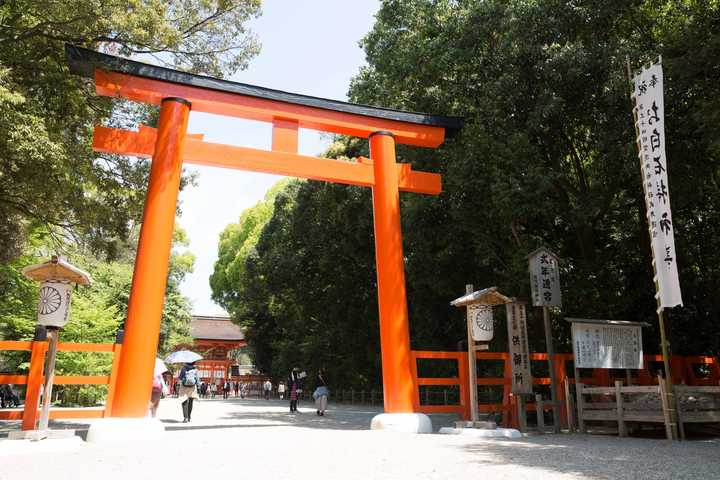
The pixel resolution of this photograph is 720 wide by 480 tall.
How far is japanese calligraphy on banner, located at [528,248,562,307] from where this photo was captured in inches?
380

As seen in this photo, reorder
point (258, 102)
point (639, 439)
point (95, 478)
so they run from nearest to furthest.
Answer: point (95, 478) → point (639, 439) → point (258, 102)

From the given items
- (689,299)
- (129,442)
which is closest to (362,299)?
(689,299)

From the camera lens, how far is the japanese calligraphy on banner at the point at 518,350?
9086 millimetres

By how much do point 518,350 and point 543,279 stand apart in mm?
1390

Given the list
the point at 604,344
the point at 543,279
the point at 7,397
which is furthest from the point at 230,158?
the point at 7,397

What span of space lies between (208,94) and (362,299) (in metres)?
12.5

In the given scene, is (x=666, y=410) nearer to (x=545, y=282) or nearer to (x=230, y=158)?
(x=545, y=282)

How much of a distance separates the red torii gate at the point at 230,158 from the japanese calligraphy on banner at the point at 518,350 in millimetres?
1793

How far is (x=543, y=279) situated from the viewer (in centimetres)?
968

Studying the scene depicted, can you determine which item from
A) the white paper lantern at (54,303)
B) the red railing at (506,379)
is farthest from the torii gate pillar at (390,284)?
the white paper lantern at (54,303)

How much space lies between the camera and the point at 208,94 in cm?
910

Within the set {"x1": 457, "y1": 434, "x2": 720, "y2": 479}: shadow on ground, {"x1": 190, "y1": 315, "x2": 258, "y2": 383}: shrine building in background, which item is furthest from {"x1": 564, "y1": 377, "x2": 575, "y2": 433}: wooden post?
{"x1": 190, "y1": 315, "x2": 258, "y2": 383}: shrine building in background

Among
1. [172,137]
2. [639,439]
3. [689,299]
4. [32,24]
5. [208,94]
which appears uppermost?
[32,24]

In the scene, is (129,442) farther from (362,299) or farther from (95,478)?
(362,299)
